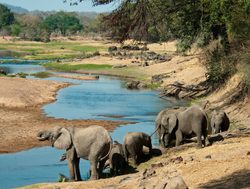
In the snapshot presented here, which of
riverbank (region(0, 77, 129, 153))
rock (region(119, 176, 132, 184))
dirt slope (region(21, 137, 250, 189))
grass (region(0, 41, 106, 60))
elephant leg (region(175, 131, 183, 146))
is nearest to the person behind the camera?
dirt slope (region(21, 137, 250, 189))

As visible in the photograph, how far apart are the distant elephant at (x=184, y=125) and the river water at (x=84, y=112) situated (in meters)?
3.61

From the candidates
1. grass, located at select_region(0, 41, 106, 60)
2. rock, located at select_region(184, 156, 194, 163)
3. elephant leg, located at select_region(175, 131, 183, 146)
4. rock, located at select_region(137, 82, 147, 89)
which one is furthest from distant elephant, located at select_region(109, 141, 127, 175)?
grass, located at select_region(0, 41, 106, 60)

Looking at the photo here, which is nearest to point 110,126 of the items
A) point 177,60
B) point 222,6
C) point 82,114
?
point 82,114

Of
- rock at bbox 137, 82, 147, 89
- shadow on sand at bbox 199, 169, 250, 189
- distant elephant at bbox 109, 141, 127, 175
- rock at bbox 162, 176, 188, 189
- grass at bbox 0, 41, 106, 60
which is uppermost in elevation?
rock at bbox 162, 176, 188, 189

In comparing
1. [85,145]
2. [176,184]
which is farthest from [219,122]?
[176,184]

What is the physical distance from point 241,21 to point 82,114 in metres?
20.3

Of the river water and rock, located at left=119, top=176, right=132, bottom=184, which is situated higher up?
rock, located at left=119, top=176, right=132, bottom=184

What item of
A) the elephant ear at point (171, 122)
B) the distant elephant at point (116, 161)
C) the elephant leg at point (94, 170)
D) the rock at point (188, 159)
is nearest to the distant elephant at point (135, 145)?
the distant elephant at point (116, 161)

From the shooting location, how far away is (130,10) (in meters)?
11.5

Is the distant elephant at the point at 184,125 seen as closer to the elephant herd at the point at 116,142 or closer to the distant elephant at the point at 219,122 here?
the elephant herd at the point at 116,142

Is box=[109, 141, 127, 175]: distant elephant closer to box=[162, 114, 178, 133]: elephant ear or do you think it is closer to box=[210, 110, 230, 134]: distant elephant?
box=[162, 114, 178, 133]: elephant ear

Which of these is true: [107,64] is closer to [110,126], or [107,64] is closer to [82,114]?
[82,114]

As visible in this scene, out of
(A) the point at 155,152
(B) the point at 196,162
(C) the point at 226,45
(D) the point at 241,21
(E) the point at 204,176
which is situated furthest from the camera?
(C) the point at 226,45

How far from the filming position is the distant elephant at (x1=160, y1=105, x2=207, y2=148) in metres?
20.7
